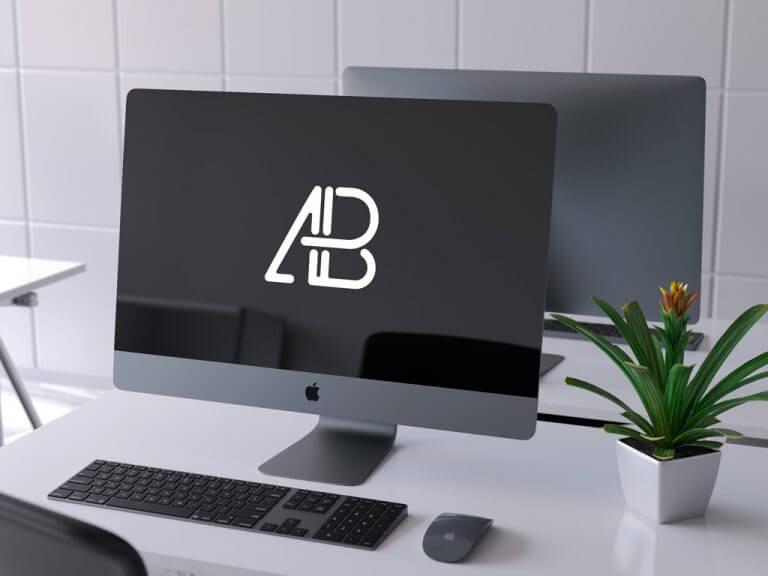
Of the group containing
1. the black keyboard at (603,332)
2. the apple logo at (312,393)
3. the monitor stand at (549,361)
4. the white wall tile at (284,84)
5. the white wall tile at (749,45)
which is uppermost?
the white wall tile at (749,45)

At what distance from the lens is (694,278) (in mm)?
1771

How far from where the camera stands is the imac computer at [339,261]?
142cm

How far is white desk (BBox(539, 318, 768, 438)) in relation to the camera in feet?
5.81

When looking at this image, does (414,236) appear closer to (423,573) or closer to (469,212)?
(469,212)

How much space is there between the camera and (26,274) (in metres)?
2.83

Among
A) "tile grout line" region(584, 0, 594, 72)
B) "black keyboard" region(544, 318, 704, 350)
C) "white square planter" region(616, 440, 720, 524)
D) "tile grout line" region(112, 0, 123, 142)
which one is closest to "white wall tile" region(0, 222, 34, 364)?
"tile grout line" region(112, 0, 123, 142)

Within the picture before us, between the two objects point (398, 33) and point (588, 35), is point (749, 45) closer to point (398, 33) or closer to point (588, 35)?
point (588, 35)

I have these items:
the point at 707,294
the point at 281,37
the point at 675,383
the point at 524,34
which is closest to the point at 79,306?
the point at 281,37

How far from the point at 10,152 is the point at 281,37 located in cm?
119

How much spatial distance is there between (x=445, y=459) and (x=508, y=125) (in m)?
0.51

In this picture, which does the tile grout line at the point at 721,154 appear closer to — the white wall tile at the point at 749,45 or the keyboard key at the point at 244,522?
the white wall tile at the point at 749,45

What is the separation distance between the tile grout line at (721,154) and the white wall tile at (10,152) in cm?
249

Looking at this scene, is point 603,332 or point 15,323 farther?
point 15,323

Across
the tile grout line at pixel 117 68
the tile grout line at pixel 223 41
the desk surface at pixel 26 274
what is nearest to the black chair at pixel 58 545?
the desk surface at pixel 26 274
